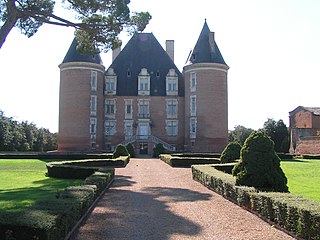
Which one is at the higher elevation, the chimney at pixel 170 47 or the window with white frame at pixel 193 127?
the chimney at pixel 170 47

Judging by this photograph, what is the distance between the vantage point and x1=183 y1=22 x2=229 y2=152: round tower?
44.2 m

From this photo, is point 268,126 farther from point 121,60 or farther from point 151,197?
point 151,197

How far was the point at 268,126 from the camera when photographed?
59.9m

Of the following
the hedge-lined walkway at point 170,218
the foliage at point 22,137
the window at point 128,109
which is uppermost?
the window at point 128,109

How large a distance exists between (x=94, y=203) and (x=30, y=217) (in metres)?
4.94

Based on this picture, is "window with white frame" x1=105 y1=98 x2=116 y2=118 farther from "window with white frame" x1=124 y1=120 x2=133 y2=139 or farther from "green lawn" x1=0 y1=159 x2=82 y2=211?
"green lawn" x1=0 y1=159 x2=82 y2=211

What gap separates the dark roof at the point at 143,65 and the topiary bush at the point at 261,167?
3602 centimetres

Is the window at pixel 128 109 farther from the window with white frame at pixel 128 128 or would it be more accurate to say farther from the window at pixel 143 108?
the window at pixel 143 108

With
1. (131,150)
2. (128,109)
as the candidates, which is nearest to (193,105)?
(128,109)

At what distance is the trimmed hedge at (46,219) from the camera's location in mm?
5820

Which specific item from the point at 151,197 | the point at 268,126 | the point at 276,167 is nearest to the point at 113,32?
the point at 151,197

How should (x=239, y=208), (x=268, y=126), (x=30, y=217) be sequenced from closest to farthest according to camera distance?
(x=30, y=217) < (x=239, y=208) < (x=268, y=126)

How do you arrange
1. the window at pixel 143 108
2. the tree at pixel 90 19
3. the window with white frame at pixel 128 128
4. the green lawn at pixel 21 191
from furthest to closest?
the window at pixel 143 108 → the window with white frame at pixel 128 128 → the tree at pixel 90 19 → the green lawn at pixel 21 191

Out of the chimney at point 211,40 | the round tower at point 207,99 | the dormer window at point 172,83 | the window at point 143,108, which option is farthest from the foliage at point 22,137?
the chimney at point 211,40
